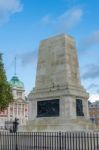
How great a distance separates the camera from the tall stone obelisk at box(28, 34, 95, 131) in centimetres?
2870

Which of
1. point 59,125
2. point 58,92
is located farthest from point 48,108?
point 59,125

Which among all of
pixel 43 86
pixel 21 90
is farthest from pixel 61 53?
pixel 21 90

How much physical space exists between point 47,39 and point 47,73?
4.06m

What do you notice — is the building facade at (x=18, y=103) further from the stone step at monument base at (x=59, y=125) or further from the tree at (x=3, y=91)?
the stone step at monument base at (x=59, y=125)

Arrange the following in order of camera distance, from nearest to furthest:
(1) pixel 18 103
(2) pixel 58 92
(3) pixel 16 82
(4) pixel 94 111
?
(2) pixel 58 92 → (4) pixel 94 111 → (1) pixel 18 103 → (3) pixel 16 82

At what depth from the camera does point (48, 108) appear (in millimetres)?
29750

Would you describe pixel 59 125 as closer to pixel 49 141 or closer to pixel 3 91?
pixel 49 141

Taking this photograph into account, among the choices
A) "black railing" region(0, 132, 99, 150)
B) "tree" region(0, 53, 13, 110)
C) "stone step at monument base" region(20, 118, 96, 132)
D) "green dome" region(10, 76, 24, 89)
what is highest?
"green dome" region(10, 76, 24, 89)

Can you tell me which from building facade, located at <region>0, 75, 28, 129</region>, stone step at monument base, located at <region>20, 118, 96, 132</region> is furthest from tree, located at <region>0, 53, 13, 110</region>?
building facade, located at <region>0, 75, 28, 129</region>

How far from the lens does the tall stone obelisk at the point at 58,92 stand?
2870 cm

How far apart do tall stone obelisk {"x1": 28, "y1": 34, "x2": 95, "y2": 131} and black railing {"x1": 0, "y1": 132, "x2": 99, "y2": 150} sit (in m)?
6.16

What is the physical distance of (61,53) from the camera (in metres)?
31.0

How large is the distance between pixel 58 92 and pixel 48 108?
70.6 inches

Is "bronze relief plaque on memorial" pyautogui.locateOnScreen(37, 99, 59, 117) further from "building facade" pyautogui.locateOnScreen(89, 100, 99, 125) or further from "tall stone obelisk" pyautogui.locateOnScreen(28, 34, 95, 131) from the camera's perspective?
"building facade" pyautogui.locateOnScreen(89, 100, 99, 125)
